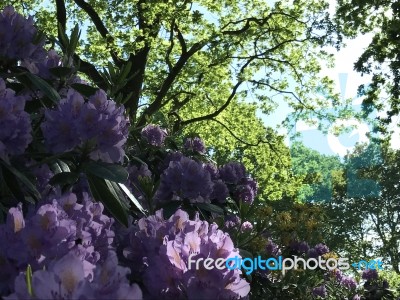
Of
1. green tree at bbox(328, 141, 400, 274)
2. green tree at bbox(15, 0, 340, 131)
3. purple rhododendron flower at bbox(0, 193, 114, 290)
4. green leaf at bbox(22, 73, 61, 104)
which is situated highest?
green tree at bbox(328, 141, 400, 274)

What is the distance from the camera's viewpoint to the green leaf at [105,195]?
215cm

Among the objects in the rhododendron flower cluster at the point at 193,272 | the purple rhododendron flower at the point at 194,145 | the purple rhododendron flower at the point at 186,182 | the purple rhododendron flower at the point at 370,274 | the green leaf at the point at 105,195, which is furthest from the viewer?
the purple rhododendron flower at the point at 370,274

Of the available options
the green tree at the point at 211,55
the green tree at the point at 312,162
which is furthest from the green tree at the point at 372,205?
the green tree at the point at 211,55

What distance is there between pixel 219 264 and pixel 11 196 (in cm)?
110

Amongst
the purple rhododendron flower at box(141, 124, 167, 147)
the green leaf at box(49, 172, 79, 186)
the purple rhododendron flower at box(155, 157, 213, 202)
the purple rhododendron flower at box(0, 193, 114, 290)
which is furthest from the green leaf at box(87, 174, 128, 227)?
the purple rhododendron flower at box(141, 124, 167, 147)

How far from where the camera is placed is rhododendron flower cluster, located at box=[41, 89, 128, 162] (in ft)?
6.97

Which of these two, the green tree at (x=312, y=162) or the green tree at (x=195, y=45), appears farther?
the green tree at (x=312, y=162)

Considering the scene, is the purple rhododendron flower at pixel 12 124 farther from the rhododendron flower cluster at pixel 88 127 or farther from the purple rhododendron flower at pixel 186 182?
the purple rhododendron flower at pixel 186 182

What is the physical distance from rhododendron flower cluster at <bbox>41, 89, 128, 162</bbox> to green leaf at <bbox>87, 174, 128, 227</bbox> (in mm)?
92

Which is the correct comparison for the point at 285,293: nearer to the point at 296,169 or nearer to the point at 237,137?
the point at 237,137

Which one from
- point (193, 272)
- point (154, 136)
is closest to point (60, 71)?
point (193, 272)

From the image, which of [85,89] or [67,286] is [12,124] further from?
[67,286]

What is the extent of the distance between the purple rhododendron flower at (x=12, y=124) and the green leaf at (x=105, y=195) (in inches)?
10.8

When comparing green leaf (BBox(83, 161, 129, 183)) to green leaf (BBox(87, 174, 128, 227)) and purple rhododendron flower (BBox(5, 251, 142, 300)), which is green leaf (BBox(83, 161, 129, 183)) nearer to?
green leaf (BBox(87, 174, 128, 227))
